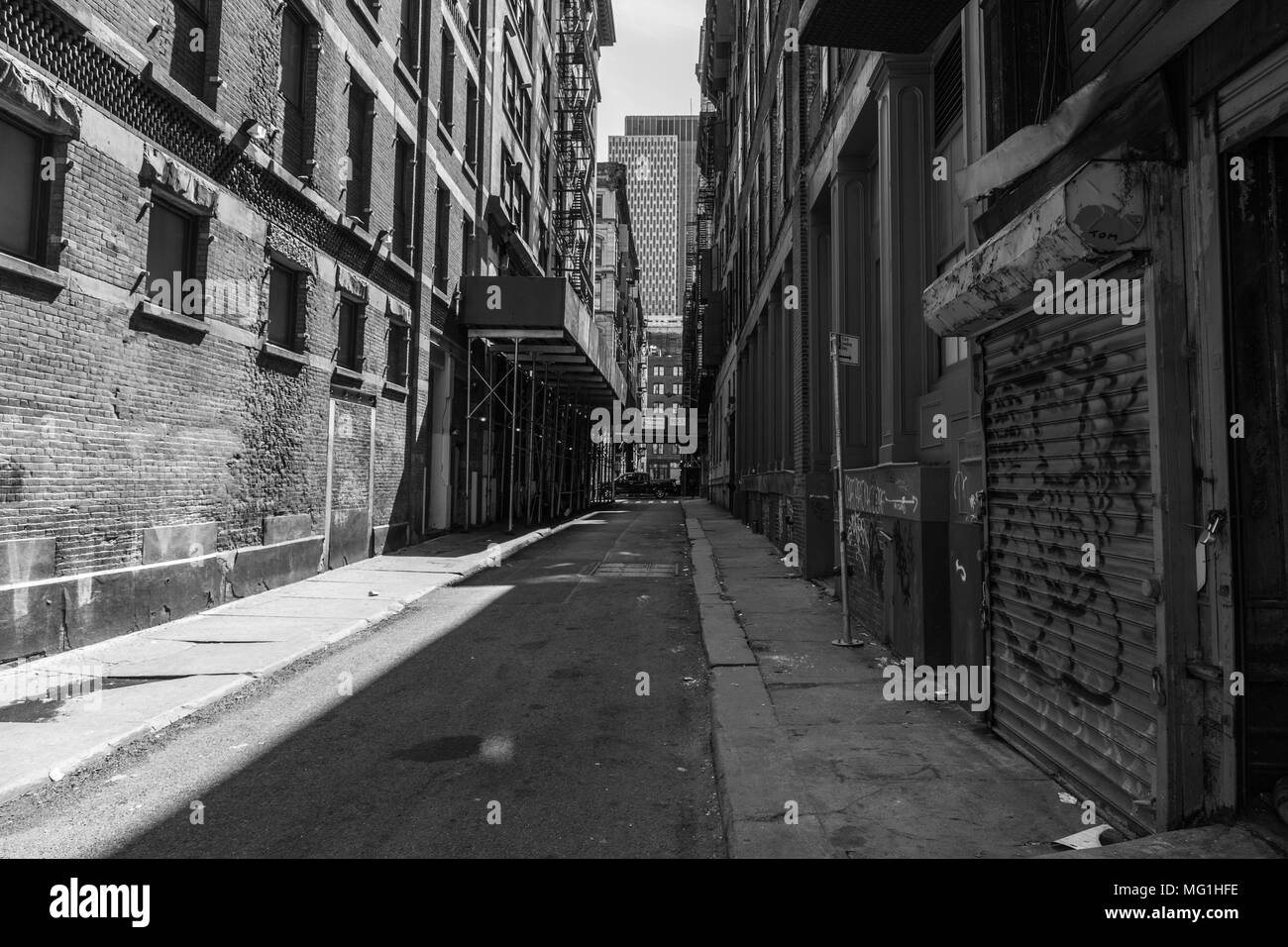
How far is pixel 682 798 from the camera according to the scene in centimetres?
442

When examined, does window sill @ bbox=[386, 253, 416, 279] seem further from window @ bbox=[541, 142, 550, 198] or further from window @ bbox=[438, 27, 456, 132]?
window @ bbox=[541, 142, 550, 198]

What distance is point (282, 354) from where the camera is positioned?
38.7ft

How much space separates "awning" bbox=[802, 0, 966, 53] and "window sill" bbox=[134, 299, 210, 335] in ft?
24.9

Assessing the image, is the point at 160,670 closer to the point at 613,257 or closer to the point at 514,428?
the point at 514,428

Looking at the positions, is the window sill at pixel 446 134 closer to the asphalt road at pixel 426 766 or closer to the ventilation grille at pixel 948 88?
the ventilation grille at pixel 948 88

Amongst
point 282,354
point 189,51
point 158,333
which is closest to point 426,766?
point 158,333

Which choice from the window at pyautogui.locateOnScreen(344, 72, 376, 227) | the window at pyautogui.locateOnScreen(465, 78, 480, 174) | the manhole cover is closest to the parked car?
the window at pyautogui.locateOnScreen(465, 78, 480, 174)

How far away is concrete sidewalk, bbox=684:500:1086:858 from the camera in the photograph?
3.68 metres

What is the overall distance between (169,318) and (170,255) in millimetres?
1004
